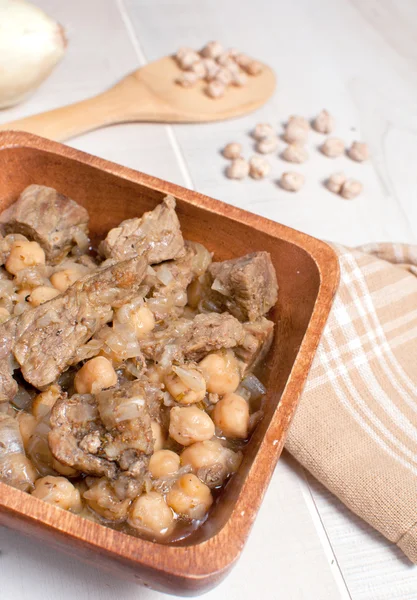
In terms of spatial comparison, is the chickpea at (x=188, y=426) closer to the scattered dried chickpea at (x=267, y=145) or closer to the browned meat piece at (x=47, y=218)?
the browned meat piece at (x=47, y=218)

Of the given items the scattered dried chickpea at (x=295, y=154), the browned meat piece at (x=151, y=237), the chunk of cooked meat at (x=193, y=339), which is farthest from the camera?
the scattered dried chickpea at (x=295, y=154)

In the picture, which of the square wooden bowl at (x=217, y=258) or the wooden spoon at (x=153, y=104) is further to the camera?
the wooden spoon at (x=153, y=104)

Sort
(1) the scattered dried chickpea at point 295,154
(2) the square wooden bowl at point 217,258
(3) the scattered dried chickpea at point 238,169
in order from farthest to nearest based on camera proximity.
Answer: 1. (1) the scattered dried chickpea at point 295,154
2. (3) the scattered dried chickpea at point 238,169
3. (2) the square wooden bowl at point 217,258

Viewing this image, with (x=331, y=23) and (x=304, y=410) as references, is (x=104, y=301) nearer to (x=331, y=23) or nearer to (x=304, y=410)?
(x=304, y=410)

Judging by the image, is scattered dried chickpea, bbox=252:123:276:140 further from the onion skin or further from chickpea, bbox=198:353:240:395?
chickpea, bbox=198:353:240:395

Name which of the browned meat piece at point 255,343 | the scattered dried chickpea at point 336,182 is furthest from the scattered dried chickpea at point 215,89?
the browned meat piece at point 255,343

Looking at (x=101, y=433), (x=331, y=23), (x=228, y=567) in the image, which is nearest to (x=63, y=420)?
(x=101, y=433)

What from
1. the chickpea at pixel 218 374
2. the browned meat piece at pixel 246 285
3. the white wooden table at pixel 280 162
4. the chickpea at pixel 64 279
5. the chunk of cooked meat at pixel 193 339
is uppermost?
the browned meat piece at pixel 246 285

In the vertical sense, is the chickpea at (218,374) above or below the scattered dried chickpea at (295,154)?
above
